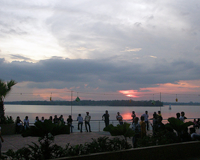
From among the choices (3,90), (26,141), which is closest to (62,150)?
(26,141)

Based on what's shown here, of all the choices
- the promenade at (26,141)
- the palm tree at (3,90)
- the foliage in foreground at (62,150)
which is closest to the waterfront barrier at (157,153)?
the foliage in foreground at (62,150)

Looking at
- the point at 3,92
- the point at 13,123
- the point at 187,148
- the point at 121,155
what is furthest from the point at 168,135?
the point at 3,92

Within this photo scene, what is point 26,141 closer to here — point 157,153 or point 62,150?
point 62,150

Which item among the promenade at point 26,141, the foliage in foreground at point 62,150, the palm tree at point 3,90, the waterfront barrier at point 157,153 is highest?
the palm tree at point 3,90

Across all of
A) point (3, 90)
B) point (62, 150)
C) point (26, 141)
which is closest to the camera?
point (62, 150)

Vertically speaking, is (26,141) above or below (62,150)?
below

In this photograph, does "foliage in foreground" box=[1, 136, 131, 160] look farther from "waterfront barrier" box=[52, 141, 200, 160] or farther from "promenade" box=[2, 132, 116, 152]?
"promenade" box=[2, 132, 116, 152]

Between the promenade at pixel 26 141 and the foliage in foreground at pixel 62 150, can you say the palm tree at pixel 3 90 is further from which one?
the foliage in foreground at pixel 62 150

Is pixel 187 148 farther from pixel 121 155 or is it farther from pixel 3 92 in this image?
pixel 3 92

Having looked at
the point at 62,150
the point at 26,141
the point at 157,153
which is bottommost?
the point at 26,141

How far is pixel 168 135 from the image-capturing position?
8586 mm

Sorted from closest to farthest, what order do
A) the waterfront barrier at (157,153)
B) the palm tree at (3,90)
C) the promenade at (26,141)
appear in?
1. the waterfront barrier at (157,153)
2. the promenade at (26,141)
3. the palm tree at (3,90)

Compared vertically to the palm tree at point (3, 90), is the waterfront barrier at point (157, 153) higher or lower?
lower

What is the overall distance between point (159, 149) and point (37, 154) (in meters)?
3.73
